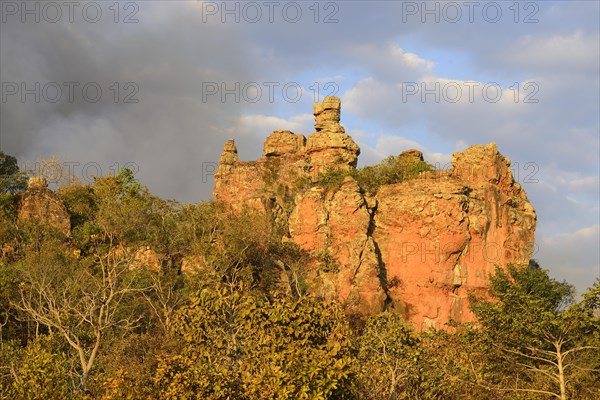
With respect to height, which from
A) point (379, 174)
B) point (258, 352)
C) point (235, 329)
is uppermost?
point (379, 174)

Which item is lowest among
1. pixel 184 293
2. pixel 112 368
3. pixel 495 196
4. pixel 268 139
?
pixel 112 368

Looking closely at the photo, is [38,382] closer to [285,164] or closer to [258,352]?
[258,352]

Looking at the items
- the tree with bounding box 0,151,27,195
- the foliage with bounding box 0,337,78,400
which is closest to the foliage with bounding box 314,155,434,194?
the tree with bounding box 0,151,27,195

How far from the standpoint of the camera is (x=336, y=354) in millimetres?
18578

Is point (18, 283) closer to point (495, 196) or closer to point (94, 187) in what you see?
point (94, 187)

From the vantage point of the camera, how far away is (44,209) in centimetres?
5125

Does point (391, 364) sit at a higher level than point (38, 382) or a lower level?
higher

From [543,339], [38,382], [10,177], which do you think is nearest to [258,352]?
[38,382]

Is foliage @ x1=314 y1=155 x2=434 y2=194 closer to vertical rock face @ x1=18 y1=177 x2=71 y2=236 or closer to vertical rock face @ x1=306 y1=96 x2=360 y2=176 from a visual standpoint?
vertical rock face @ x1=306 y1=96 x2=360 y2=176

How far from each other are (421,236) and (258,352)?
93.1 feet

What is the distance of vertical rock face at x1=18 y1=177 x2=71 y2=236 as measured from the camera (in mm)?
50688

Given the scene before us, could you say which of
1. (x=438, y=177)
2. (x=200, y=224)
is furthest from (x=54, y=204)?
(x=438, y=177)

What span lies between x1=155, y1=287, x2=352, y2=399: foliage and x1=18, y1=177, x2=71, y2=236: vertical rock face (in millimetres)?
32874

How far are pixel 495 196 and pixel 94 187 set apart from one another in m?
27.7
